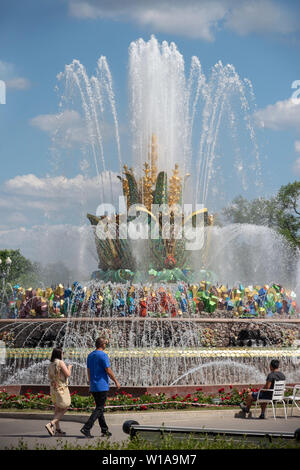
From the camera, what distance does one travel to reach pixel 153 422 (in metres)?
10.5

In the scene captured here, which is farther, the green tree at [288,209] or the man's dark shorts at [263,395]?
the green tree at [288,209]

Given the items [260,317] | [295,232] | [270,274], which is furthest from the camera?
[295,232]

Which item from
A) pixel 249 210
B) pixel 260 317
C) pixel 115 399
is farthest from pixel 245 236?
pixel 249 210

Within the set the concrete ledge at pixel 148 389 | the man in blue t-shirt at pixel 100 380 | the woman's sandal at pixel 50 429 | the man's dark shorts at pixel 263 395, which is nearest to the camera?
the woman's sandal at pixel 50 429

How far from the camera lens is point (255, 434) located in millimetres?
7168

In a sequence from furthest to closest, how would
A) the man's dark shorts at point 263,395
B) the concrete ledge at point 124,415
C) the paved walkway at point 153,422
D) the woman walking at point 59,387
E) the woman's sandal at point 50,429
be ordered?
the man's dark shorts at point 263,395, the concrete ledge at point 124,415, the paved walkway at point 153,422, the woman walking at point 59,387, the woman's sandal at point 50,429

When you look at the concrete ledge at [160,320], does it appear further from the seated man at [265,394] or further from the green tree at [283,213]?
the green tree at [283,213]

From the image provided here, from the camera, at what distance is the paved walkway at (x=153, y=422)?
934 centimetres

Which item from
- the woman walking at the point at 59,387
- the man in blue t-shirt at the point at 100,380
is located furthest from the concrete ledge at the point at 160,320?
the man in blue t-shirt at the point at 100,380

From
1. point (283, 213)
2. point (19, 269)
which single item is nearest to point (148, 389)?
point (283, 213)

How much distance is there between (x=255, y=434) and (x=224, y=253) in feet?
66.1

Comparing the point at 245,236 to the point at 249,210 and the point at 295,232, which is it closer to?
the point at 295,232

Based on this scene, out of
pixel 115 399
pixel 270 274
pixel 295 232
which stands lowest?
pixel 115 399

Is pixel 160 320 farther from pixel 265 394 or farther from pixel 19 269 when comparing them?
pixel 19 269
